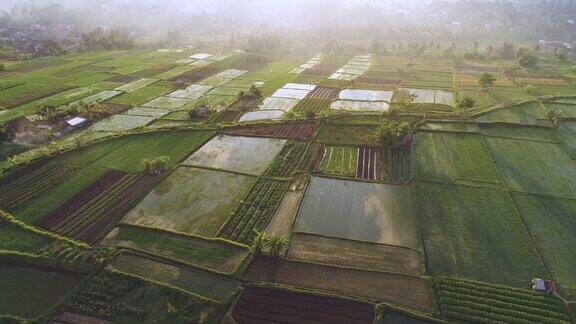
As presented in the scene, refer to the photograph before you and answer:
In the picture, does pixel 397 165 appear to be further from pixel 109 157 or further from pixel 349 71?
pixel 349 71

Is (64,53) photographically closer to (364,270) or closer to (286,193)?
(286,193)

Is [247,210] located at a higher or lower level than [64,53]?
lower

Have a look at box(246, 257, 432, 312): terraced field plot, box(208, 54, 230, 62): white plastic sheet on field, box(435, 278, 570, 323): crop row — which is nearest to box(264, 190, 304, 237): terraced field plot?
box(246, 257, 432, 312): terraced field plot

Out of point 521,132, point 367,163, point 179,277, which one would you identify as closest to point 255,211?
point 179,277

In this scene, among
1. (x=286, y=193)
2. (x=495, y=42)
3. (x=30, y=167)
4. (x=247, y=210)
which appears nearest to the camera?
(x=247, y=210)

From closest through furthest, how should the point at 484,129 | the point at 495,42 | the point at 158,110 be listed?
the point at 484,129
the point at 158,110
the point at 495,42

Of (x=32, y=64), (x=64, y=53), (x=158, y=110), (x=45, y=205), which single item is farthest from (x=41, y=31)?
(x=45, y=205)
